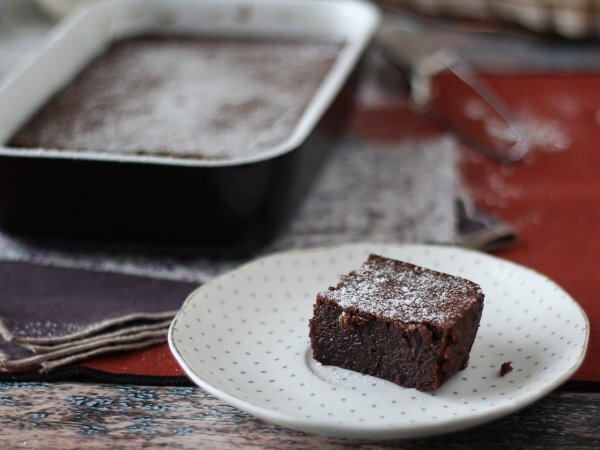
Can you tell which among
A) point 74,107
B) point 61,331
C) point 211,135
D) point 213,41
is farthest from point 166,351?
point 213,41

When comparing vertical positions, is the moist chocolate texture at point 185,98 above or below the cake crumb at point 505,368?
above

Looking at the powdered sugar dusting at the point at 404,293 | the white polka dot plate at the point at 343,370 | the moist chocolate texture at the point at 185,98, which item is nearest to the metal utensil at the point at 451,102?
the moist chocolate texture at the point at 185,98

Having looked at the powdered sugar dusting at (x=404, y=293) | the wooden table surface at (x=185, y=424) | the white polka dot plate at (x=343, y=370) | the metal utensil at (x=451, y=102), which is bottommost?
the wooden table surface at (x=185, y=424)

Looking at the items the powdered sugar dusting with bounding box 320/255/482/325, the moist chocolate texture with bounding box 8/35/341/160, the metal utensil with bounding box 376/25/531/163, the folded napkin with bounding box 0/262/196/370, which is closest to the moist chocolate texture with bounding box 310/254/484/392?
the powdered sugar dusting with bounding box 320/255/482/325

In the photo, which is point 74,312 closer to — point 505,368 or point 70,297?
point 70,297

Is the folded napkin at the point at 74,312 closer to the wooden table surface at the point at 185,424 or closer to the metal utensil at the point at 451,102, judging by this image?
the wooden table surface at the point at 185,424

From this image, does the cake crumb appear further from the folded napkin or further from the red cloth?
the folded napkin
